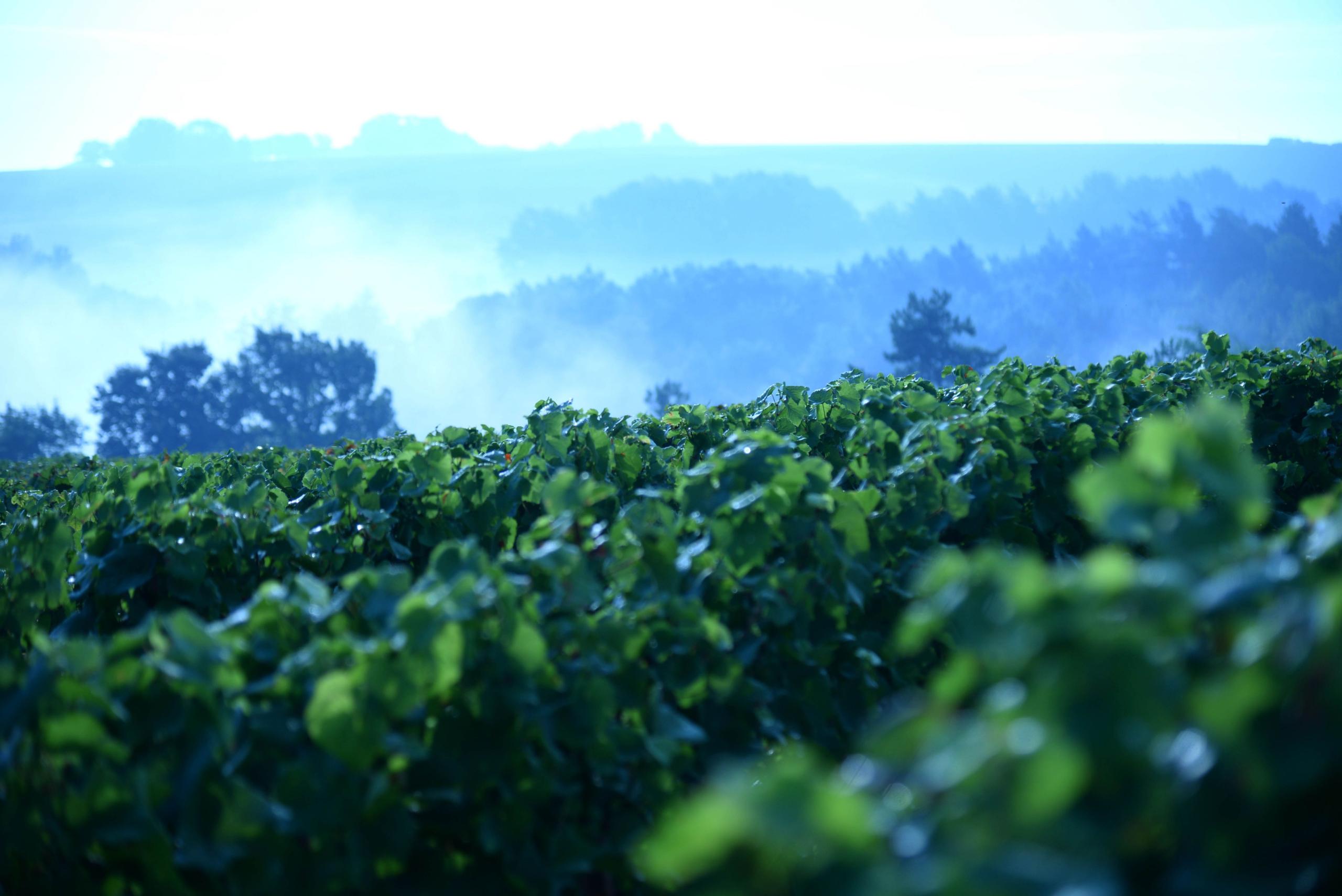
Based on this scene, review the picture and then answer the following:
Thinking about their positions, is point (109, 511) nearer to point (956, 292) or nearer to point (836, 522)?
point (836, 522)

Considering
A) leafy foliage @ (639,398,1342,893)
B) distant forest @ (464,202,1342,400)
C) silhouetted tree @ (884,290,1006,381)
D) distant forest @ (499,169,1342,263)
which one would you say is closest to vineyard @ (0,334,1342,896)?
leafy foliage @ (639,398,1342,893)

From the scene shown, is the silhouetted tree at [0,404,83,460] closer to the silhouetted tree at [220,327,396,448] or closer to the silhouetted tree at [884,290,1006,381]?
the silhouetted tree at [220,327,396,448]

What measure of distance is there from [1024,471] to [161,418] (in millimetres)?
70512

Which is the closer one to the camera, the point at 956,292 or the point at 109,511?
the point at 109,511

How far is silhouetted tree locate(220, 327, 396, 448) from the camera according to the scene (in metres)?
67.7

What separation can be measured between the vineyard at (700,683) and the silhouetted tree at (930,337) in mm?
65290

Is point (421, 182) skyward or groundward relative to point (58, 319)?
skyward

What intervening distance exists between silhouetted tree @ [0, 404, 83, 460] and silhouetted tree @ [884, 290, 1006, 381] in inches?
2450

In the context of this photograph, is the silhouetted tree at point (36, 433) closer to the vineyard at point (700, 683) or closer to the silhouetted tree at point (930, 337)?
the silhouetted tree at point (930, 337)

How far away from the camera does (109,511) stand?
13.4ft

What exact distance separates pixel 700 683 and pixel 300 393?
72.0 meters

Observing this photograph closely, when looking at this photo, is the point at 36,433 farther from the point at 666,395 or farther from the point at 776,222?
the point at 776,222

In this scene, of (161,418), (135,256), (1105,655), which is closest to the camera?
(1105,655)

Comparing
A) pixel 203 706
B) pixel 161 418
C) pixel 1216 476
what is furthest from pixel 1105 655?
pixel 161 418
